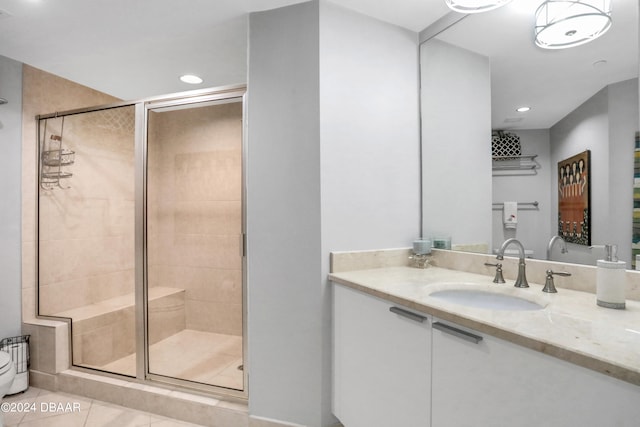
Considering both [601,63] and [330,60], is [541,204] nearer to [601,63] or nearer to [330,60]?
[601,63]

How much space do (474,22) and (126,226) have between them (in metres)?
2.63

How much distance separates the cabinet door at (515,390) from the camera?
0.69 metres

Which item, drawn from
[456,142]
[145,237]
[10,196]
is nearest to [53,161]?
[10,196]

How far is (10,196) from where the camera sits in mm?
2355

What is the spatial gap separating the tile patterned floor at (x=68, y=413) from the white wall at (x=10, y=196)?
0.52 meters

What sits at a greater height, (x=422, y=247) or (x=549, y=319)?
(x=422, y=247)

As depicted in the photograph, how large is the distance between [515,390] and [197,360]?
2.07 metres

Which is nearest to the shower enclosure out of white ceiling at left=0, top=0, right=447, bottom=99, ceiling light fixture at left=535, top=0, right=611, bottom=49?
white ceiling at left=0, top=0, right=447, bottom=99

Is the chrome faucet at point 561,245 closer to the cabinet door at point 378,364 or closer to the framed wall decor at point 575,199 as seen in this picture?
the framed wall decor at point 575,199

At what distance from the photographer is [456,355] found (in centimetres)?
102

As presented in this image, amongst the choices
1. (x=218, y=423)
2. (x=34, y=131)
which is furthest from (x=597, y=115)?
(x=34, y=131)

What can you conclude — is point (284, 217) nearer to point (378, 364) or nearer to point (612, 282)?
point (378, 364)

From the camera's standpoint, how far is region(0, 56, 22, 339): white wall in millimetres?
2311

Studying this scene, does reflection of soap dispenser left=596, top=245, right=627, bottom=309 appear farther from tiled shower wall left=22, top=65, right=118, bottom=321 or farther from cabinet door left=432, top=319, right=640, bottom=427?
tiled shower wall left=22, top=65, right=118, bottom=321
